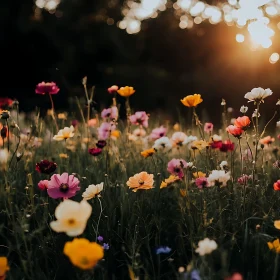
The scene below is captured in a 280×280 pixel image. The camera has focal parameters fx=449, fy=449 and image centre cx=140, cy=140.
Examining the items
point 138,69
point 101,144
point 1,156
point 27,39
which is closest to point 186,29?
point 138,69

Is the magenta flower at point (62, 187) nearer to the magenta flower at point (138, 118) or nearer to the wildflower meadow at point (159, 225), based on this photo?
the wildflower meadow at point (159, 225)

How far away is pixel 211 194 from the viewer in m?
1.74

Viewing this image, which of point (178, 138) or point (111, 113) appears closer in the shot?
point (178, 138)

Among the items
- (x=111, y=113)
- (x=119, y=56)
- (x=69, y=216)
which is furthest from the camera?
(x=119, y=56)

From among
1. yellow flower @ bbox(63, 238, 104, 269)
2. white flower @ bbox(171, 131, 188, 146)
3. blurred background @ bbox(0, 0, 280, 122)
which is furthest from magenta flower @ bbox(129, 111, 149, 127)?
blurred background @ bbox(0, 0, 280, 122)

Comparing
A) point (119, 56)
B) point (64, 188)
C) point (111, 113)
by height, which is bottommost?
point (64, 188)

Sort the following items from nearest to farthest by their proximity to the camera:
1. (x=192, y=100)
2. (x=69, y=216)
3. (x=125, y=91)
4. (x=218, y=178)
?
(x=69, y=216), (x=218, y=178), (x=192, y=100), (x=125, y=91)

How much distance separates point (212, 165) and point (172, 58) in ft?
30.3

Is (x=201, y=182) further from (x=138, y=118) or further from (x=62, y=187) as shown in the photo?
(x=138, y=118)

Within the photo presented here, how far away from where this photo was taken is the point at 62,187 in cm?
149

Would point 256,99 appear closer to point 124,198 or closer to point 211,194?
point 211,194

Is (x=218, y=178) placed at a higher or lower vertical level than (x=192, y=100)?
lower

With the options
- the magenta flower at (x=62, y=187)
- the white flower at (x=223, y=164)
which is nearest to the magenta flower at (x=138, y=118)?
the white flower at (x=223, y=164)

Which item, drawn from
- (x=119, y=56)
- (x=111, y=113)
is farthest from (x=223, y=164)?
(x=119, y=56)
